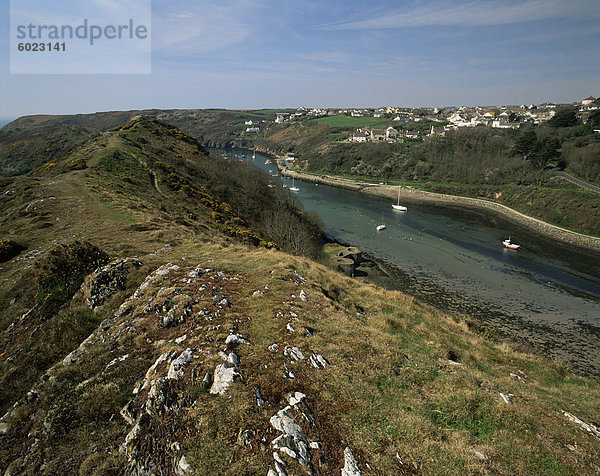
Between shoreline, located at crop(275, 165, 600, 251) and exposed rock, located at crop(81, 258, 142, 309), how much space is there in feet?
249

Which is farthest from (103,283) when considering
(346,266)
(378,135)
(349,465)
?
(378,135)

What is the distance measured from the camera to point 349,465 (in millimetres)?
6395

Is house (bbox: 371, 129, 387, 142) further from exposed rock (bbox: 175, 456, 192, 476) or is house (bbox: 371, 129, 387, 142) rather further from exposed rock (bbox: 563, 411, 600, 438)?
exposed rock (bbox: 175, 456, 192, 476)

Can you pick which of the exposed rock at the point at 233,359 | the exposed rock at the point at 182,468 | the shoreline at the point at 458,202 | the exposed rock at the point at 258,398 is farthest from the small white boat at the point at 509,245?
the exposed rock at the point at 182,468

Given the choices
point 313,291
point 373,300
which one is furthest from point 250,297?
point 373,300

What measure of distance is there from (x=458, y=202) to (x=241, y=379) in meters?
98.0

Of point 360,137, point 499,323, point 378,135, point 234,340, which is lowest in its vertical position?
point 499,323

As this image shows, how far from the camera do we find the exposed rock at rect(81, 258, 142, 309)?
489 inches

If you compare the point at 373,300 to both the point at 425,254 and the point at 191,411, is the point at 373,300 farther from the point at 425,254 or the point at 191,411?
the point at 425,254

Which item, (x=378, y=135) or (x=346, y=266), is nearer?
(x=346, y=266)

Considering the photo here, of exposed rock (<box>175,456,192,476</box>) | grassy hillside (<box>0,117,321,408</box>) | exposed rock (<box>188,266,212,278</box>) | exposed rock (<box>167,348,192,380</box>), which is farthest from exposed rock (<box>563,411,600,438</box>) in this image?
grassy hillside (<box>0,117,321,408</box>)

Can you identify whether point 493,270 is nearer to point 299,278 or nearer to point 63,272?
point 299,278

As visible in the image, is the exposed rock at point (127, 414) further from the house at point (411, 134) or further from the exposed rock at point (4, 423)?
the house at point (411, 134)

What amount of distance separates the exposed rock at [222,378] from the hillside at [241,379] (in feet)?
0.13
